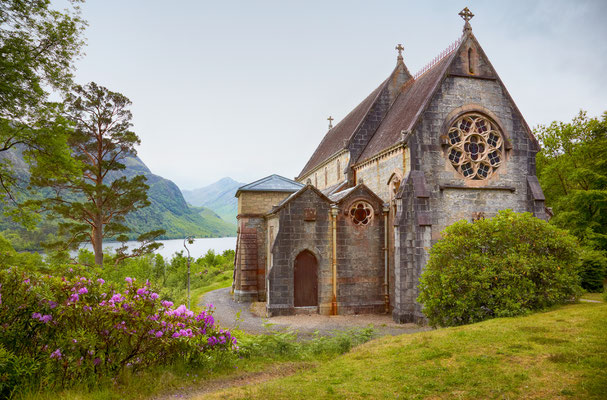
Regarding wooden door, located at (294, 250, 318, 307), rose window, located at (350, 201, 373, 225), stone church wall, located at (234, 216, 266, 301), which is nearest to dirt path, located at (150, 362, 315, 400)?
wooden door, located at (294, 250, 318, 307)

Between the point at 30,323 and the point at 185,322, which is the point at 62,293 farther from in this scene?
the point at 185,322

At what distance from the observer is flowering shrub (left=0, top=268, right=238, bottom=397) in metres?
7.38

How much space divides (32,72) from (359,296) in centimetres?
1777

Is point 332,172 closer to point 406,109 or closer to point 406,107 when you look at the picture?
point 406,107

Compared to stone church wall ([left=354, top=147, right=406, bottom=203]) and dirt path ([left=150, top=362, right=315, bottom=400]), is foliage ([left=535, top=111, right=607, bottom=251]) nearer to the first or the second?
stone church wall ([left=354, top=147, right=406, bottom=203])

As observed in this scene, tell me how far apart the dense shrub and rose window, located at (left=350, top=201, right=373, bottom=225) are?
7.98 meters

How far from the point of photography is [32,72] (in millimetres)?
13992

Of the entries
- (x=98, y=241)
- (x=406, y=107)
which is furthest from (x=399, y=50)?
(x=98, y=241)

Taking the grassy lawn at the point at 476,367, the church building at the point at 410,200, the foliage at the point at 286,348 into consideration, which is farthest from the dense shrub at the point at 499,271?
the church building at the point at 410,200

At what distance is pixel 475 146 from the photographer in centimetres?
2036

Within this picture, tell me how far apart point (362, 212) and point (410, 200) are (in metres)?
3.45

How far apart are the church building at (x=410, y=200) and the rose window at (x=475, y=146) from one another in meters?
0.05

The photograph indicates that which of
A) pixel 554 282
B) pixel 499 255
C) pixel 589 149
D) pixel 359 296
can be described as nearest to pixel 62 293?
pixel 499 255

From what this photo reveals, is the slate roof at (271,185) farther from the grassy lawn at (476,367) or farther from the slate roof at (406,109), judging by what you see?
the grassy lawn at (476,367)
